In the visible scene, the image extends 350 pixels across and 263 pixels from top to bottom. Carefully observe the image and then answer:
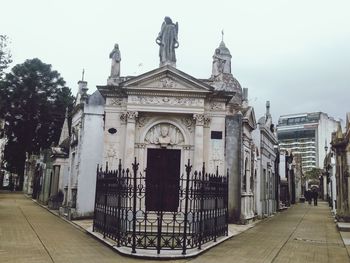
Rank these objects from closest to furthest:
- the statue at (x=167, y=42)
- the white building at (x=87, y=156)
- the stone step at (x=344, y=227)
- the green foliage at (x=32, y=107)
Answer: the stone step at (x=344, y=227)
the statue at (x=167, y=42)
the white building at (x=87, y=156)
the green foliage at (x=32, y=107)

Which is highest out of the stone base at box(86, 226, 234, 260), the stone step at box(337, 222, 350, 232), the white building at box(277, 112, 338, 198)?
the white building at box(277, 112, 338, 198)

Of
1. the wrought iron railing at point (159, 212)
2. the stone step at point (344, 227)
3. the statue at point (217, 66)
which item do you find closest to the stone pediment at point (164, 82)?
the statue at point (217, 66)

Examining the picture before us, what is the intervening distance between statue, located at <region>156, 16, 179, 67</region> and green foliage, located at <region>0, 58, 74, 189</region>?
27591mm

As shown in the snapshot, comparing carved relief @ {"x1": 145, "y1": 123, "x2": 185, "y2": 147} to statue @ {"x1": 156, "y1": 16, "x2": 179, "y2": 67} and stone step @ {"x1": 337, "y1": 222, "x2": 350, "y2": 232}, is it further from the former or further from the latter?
stone step @ {"x1": 337, "y1": 222, "x2": 350, "y2": 232}

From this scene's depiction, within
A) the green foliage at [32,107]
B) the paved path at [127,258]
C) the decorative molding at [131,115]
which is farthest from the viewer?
the green foliage at [32,107]

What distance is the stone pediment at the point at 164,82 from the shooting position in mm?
17688

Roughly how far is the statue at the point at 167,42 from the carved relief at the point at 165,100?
192cm

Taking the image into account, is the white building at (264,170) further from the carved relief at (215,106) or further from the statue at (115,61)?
the statue at (115,61)

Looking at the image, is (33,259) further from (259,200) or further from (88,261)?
(259,200)

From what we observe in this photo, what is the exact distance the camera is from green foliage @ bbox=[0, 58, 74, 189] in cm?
4291

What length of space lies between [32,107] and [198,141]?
1193 inches

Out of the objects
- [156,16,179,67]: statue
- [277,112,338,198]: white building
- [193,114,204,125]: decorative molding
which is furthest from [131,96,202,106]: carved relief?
[277,112,338,198]: white building

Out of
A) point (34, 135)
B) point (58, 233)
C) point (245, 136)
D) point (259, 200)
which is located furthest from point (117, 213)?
point (34, 135)

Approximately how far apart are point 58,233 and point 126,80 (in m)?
7.09
